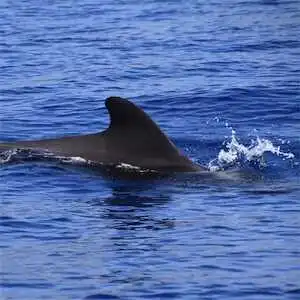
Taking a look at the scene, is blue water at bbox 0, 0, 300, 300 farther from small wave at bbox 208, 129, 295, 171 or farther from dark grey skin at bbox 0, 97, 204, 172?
dark grey skin at bbox 0, 97, 204, 172

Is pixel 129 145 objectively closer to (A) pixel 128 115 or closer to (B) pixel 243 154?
(A) pixel 128 115

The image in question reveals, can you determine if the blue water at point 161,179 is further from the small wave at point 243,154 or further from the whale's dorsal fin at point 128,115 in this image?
the whale's dorsal fin at point 128,115

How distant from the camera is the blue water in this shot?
1217 centimetres

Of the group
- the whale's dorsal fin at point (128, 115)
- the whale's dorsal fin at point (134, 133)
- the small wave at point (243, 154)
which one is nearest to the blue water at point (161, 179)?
the small wave at point (243, 154)

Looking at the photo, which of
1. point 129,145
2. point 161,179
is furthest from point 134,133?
point 161,179

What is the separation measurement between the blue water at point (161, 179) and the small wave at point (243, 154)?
0.03 meters

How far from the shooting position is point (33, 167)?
666 inches

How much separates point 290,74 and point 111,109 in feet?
32.1

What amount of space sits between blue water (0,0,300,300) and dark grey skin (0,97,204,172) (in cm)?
39

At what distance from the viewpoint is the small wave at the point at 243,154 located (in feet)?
58.4

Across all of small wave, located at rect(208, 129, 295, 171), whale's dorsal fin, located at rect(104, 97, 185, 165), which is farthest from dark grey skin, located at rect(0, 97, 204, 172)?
small wave, located at rect(208, 129, 295, 171)

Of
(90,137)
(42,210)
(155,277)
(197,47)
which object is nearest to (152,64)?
(197,47)

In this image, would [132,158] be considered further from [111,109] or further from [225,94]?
[225,94]

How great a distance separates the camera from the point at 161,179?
1636 cm
